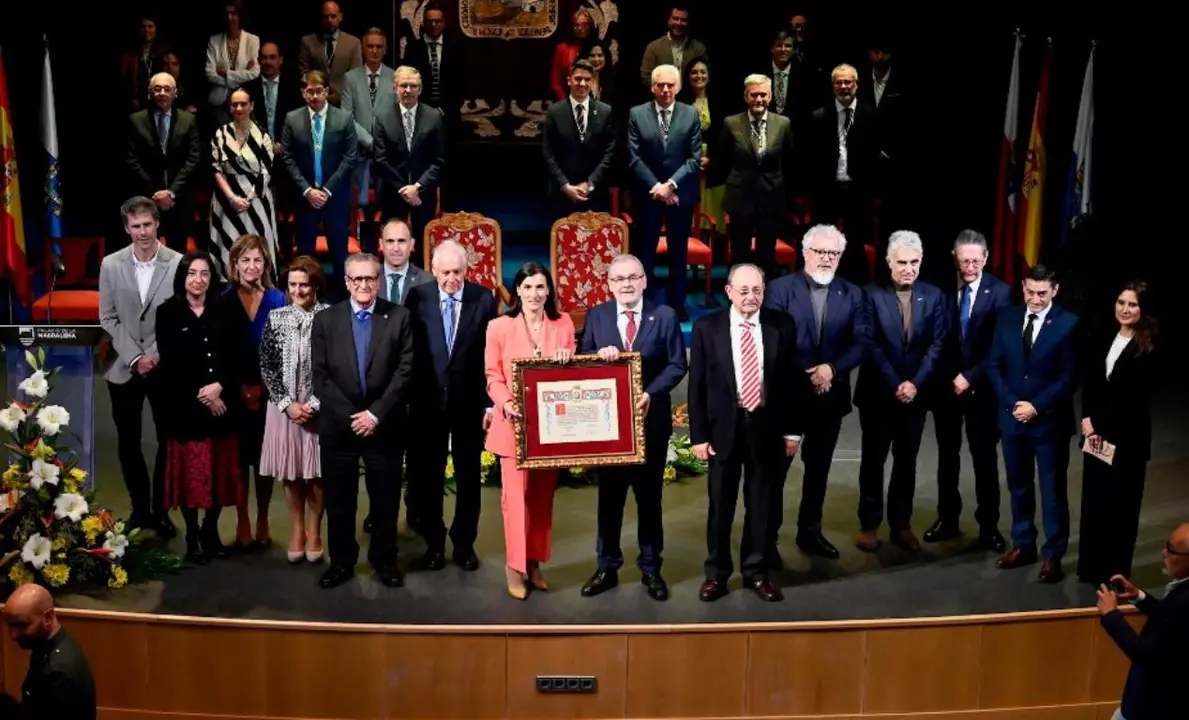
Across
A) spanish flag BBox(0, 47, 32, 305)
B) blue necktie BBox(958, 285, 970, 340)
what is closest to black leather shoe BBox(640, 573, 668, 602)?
blue necktie BBox(958, 285, 970, 340)

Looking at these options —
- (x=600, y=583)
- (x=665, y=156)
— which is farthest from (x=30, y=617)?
(x=665, y=156)

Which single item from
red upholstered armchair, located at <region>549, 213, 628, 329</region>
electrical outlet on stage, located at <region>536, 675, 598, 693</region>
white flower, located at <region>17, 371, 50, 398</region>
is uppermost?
red upholstered armchair, located at <region>549, 213, 628, 329</region>

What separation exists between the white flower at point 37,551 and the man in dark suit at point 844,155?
506 centimetres

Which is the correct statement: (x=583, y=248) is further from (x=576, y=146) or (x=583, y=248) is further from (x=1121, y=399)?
(x=1121, y=399)

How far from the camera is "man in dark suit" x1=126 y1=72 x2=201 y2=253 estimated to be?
28.8 feet

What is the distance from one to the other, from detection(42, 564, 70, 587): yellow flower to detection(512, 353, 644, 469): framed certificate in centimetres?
199

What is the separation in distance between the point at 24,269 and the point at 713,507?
16.7 ft

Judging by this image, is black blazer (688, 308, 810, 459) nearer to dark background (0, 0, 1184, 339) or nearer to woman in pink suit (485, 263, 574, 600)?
woman in pink suit (485, 263, 574, 600)

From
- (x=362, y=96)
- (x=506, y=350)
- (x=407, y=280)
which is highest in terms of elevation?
(x=362, y=96)

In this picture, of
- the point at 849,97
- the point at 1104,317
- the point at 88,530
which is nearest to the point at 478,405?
the point at 88,530

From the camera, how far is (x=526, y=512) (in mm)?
6375

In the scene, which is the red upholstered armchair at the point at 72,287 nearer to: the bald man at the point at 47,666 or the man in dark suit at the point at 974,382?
the bald man at the point at 47,666

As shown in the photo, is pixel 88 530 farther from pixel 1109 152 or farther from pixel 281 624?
pixel 1109 152

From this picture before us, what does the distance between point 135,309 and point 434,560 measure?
5.77ft
